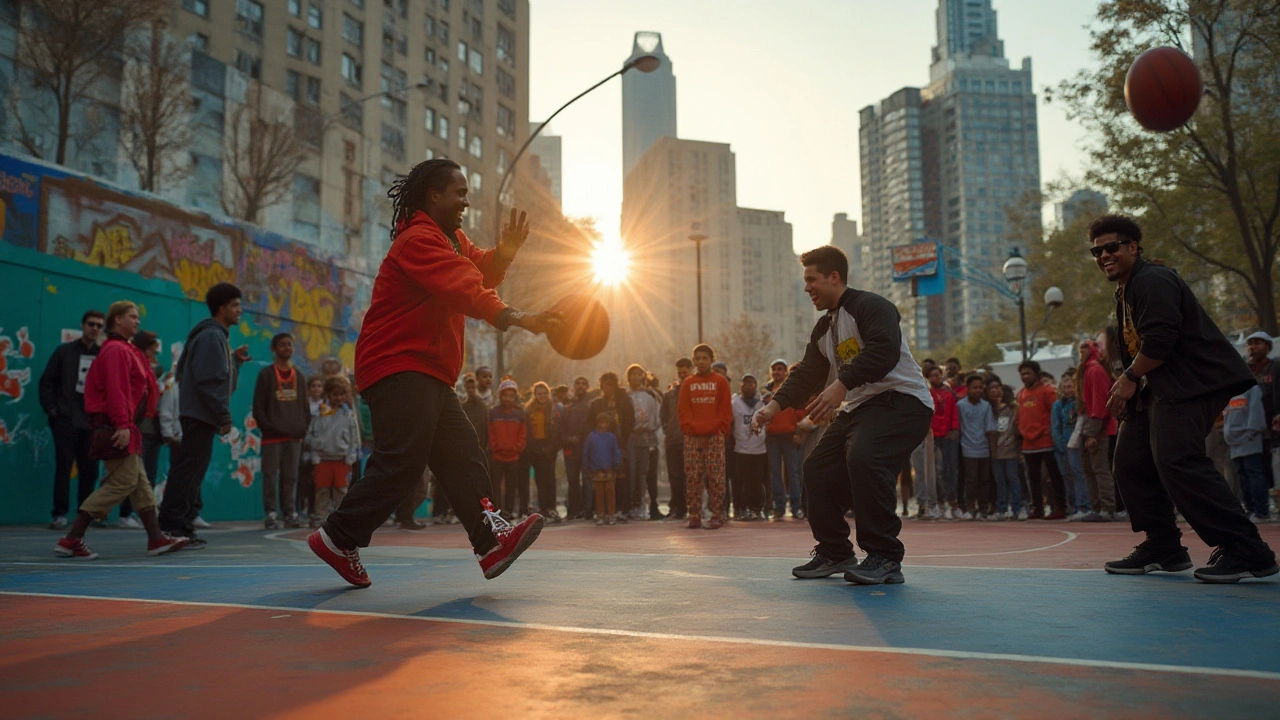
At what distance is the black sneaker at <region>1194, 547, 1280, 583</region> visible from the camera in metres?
5.04

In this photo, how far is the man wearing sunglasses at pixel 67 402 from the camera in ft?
37.6

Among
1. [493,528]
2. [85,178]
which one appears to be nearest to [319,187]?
[85,178]

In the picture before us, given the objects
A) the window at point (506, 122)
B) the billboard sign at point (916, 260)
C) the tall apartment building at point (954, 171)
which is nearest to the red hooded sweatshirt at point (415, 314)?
the billboard sign at point (916, 260)

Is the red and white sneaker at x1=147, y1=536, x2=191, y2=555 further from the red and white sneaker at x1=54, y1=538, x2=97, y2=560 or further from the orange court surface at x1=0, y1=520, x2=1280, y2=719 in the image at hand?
the orange court surface at x1=0, y1=520, x2=1280, y2=719

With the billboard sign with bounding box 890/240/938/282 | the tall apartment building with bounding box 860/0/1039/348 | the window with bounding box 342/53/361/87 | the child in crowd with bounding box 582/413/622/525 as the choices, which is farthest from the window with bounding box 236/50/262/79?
the tall apartment building with bounding box 860/0/1039/348

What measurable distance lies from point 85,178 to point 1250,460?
1508 centimetres

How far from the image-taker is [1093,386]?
1215cm

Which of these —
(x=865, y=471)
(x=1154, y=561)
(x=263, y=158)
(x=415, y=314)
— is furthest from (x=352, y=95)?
(x=1154, y=561)

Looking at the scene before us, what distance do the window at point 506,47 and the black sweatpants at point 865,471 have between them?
6862cm

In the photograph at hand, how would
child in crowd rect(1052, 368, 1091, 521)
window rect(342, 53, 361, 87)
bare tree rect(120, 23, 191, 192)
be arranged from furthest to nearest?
window rect(342, 53, 361, 87) → bare tree rect(120, 23, 191, 192) → child in crowd rect(1052, 368, 1091, 521)

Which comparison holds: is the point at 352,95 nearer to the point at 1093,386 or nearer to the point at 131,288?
the point at 131,288

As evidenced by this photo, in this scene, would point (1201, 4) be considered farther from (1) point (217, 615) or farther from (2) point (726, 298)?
(2) point (726, 298)

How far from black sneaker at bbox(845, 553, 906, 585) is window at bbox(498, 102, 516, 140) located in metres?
67.1

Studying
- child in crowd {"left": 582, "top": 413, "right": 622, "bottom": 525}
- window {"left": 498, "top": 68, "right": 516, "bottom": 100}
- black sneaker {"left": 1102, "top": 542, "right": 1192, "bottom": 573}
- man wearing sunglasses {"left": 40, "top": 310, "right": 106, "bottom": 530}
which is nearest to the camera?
black sneaker {"left": 1102, "top": 542, "right": 1192, "bottom": 573}
